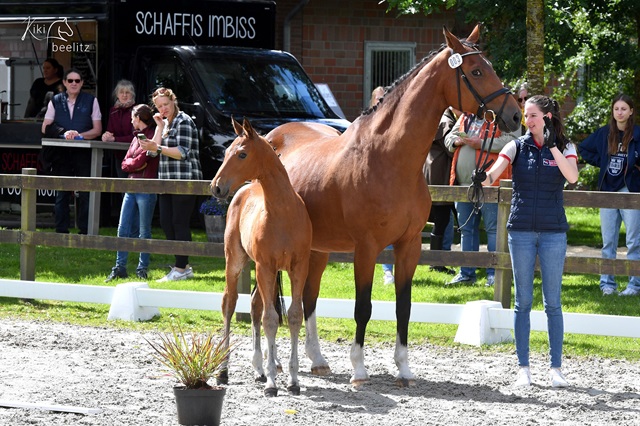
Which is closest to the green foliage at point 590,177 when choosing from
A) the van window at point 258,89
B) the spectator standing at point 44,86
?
the van window at point 258,89

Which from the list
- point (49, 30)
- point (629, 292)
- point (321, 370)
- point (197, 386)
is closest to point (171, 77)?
Answer: point (49, 30)

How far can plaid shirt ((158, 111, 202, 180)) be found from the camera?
38.8ft

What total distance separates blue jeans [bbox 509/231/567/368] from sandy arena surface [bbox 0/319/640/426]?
306mm

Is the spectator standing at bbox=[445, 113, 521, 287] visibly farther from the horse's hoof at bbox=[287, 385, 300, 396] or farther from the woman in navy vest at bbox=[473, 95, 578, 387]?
the horse's hoof at bbox=[287, 385, 300, 396]

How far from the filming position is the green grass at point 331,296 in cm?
960

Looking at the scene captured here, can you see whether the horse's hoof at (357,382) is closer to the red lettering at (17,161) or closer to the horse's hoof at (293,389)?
the horse's hoof at (293,389)

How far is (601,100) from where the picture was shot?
20.6 m

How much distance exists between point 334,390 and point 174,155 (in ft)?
15.5

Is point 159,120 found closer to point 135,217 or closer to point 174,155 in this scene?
point 174,155

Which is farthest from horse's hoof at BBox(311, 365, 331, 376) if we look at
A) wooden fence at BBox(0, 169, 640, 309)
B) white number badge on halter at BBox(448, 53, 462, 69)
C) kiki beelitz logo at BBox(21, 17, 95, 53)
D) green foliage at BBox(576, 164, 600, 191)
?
green foliage at BBox(576, 164, 600, 191)

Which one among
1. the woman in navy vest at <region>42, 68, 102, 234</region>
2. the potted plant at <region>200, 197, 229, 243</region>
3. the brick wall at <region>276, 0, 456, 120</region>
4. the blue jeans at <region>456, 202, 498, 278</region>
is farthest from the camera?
the brick wall at <region>276, 0, 456, 120</region>

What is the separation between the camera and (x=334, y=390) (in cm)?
766

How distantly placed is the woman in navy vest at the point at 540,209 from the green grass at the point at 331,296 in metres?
1.35

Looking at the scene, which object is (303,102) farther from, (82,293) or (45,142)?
(82,293)
